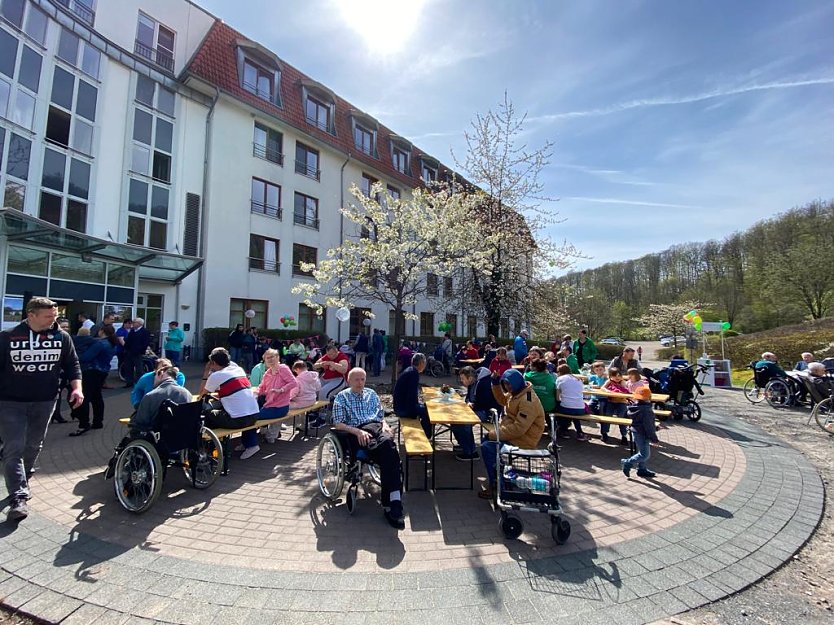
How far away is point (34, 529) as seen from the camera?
343 cm

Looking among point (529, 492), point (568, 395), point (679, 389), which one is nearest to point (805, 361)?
point (679, 389)

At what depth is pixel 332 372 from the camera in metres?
7.70

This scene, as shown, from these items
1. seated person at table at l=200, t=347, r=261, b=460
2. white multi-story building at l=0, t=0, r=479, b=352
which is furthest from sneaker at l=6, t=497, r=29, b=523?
white multi-story building at l=0, t=0, r=479, b=352

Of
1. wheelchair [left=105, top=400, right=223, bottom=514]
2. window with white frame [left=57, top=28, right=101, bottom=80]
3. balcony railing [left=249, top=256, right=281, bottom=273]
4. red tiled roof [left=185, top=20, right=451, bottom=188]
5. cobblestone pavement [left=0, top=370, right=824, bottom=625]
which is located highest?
red tiled roof [left=185, top=20, right=451, bottom=188]

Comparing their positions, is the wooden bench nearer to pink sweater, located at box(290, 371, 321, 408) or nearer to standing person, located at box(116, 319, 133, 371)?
pink sweater, located at box(290, 371, 321, 408)

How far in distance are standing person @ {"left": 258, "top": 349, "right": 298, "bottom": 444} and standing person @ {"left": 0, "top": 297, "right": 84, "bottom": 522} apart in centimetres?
223

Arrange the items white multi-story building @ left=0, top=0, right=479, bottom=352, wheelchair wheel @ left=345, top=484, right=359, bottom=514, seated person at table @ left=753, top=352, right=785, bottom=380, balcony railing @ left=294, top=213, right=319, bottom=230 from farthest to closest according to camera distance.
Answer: balcony railing @ left=294, top=213, right=319, bottom=230 < white multi-story building @ left=0, top=0, right=479, bottom=352 < seated person at table @ left=753, top=352, right=785, bottom=380 < wheelchair wheel @ left=345, top=484, right=359, bottom=514

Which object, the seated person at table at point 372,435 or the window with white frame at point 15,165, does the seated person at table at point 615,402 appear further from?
the window with white frame at point 15,165

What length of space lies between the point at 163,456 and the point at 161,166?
1674 centimetres

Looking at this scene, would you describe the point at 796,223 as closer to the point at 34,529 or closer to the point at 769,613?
the point at 769,613

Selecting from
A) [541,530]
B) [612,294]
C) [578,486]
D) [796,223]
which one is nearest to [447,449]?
[578,486]

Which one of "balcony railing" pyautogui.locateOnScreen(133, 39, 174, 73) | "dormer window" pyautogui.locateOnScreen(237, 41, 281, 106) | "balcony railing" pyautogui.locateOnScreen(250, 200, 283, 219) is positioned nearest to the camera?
"balcony railing" pyautogui.locateOnScreen(133, 39, 174, 73)

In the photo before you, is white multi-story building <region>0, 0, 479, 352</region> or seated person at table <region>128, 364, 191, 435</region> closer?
seated person at table <region>128, 364, 191, 435</region>

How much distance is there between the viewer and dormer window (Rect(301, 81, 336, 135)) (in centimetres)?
2136
